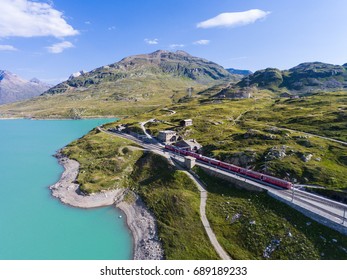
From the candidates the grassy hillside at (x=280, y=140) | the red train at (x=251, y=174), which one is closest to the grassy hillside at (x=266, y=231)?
the red train at (x=251, y=174)

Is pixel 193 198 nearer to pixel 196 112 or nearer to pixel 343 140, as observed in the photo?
pixel 343 140

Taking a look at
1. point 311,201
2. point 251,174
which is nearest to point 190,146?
point 251,174

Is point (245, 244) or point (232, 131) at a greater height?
point (232, 131)

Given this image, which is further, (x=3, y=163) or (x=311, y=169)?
(x=3, y=163)

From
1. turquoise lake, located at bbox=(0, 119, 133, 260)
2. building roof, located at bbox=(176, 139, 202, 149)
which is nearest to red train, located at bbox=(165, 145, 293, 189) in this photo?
building roof, located at bbox=(176, 139, 202, 149)

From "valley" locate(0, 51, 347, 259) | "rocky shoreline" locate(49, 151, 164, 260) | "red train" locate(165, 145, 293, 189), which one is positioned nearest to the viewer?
"valley" locate(0, 51, 347, 259)

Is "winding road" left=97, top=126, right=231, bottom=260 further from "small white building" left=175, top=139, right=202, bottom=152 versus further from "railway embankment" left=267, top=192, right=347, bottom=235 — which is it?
"railway embankment" left=267, top=192, right=347, bottom=235

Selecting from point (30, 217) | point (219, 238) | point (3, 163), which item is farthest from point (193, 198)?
point (3, 163)

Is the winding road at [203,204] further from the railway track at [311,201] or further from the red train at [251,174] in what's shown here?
the red train at [251,174]
